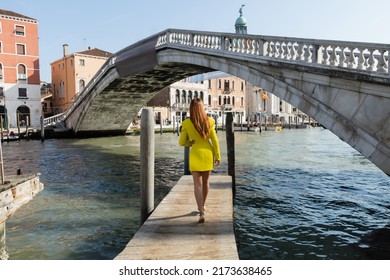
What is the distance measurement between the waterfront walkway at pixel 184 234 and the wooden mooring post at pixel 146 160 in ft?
0.66

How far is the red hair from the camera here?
11.2ft

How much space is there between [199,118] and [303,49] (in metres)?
4.58

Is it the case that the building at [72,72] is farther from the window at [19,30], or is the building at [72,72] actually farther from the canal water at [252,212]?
the canal water at [252,212]

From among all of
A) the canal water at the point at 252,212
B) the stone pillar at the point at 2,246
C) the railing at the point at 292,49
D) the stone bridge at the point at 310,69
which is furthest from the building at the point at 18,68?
the stone pillar at the point at 2,246

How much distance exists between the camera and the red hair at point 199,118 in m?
3.40

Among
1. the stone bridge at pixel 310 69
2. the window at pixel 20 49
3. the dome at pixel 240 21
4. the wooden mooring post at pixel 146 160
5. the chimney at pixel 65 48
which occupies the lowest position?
the wooden mooring post at pixel 146 160

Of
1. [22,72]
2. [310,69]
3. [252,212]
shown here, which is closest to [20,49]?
[22,72]

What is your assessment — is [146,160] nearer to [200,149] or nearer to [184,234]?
[200,149]

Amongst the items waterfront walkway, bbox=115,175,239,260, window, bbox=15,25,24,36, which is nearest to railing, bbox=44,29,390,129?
waterfront walkway, bbox=115,175,239,260

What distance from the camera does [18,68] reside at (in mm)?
26672

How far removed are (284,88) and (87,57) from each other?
25.8 m
